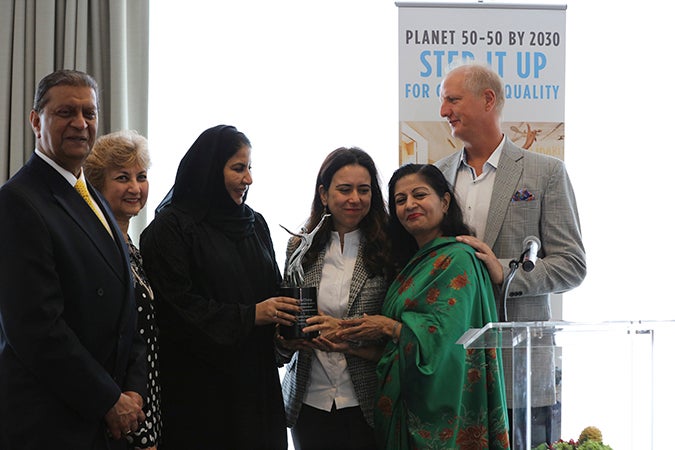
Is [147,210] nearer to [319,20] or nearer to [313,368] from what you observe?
[319,20]

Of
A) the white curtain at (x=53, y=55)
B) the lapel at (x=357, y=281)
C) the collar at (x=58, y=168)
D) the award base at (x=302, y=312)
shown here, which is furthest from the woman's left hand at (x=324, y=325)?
the white curtain at (x=53, y=55)

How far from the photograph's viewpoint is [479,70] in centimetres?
310

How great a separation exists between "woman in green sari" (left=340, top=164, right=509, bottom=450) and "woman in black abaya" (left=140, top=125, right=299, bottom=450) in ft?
1.07

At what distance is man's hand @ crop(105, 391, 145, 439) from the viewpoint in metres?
2.14

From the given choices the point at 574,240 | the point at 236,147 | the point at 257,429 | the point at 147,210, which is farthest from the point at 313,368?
the point at 147,210

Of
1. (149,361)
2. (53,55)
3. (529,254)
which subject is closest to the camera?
(529,254)

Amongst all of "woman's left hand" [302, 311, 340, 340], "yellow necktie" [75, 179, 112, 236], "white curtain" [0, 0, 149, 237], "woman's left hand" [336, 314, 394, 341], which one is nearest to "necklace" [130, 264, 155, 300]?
"yellow necktie" [75, 179, 112, 236]

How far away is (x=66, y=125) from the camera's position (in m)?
2.17

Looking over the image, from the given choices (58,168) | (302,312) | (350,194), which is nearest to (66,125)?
(58,168)

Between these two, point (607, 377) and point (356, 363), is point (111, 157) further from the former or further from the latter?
point (607, 377)

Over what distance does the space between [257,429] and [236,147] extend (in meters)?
0.92

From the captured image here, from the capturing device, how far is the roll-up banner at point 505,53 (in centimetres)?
398

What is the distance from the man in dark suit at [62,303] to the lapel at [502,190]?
131cm

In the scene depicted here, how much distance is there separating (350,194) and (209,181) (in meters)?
0.49
